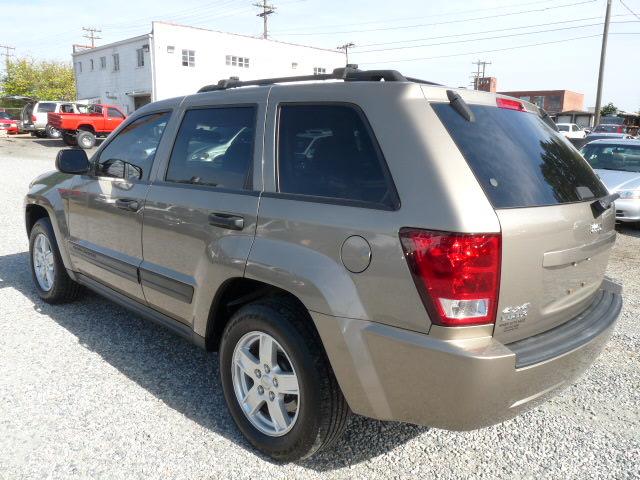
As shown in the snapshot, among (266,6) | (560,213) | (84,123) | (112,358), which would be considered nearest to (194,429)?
(112,358)

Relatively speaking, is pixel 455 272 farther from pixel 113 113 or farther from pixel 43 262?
pixel 113 113

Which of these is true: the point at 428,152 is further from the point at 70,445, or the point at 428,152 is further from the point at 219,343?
the point at 70,445

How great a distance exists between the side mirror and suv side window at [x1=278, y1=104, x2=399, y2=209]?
2.08 meters

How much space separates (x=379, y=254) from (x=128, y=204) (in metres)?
2.05

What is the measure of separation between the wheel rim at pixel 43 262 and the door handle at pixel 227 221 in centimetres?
253

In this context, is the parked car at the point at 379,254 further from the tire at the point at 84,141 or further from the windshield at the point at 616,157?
the windshield at the point at 616,157

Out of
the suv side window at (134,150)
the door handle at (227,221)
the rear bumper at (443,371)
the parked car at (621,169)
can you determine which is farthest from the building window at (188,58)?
the rear bumper at (443,371)

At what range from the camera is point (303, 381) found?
2354mm

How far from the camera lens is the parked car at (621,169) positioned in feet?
27.6

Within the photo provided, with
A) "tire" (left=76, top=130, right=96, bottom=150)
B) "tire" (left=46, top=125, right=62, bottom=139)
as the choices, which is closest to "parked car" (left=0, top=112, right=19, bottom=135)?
"tire" (left=46, top=125, right=62, bottom=139)

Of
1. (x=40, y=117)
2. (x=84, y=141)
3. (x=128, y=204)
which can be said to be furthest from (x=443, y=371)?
(x=40, y=117)

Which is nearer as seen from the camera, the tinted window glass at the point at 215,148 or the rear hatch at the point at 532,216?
the rear hatch at the point at 532,216

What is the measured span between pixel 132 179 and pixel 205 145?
0.75m

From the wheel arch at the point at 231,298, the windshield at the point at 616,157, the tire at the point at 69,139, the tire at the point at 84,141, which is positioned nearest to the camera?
the wheel arch at the point at 231,298
